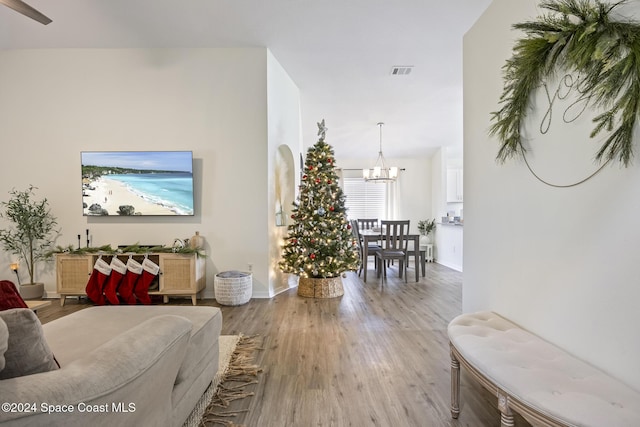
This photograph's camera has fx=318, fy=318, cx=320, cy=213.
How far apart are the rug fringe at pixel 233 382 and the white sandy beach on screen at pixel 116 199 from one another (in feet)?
7.38

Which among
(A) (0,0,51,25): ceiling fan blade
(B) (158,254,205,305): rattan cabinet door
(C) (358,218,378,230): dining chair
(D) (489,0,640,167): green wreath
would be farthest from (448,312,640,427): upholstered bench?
(C) (358,218,378,230): dining chair

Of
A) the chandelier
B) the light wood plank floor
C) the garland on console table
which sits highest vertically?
the chandelier

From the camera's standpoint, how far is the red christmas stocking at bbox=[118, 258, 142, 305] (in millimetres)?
3652

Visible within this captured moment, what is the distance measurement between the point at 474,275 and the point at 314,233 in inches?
83.2

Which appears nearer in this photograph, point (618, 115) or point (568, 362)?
point (618, 115)

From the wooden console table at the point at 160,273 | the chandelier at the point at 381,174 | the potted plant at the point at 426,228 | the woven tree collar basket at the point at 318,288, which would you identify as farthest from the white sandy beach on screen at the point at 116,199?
the potted plant at the point at 426,228

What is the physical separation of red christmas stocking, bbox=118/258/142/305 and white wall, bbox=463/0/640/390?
11.5 ft

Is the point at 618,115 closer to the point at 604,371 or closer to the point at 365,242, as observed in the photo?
the point at 604,371

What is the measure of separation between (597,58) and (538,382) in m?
1.32

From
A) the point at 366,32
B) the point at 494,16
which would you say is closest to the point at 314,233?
the point at 366,32

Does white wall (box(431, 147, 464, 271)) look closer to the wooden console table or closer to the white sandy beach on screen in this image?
the wooden console table

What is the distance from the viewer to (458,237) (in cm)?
617

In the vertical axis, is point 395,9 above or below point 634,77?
above

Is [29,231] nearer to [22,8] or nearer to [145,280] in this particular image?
[145,280]
